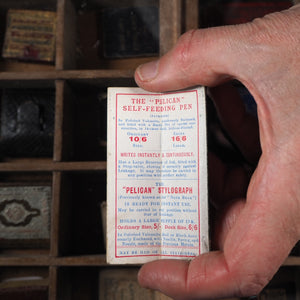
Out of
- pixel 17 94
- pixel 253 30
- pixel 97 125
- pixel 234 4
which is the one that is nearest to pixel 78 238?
pixel 97 125

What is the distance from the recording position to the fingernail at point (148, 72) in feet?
2.33

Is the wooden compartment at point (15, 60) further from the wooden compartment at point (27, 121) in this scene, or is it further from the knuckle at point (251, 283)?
the knuckle at point (251, 283)

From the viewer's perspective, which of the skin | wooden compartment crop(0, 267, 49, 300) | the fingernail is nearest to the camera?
the skin

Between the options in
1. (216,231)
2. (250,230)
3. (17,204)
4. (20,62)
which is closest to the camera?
(250,230)

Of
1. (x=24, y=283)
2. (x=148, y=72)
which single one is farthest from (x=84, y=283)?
(x=148, y=72)

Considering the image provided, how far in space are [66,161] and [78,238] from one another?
27 centimetres

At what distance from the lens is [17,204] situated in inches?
36.9

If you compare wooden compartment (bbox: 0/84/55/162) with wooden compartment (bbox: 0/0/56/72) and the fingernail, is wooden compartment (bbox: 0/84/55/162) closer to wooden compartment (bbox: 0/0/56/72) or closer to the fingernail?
wooden compartment (bbox: 0/0/56/72)

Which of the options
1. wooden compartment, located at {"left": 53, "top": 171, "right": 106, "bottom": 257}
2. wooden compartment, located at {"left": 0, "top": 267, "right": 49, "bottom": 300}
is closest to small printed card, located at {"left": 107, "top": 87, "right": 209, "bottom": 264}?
wooden compartment, located at {"left": 53, "top": 171, "right": 106, "bottom": 257}

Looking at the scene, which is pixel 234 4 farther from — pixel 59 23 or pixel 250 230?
pixel 250 230

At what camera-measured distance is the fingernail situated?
27.9 inches

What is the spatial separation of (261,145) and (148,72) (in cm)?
31

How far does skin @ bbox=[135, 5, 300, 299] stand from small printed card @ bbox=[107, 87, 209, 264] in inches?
1.7

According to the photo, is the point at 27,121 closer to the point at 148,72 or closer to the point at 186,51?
the point at 148,72
